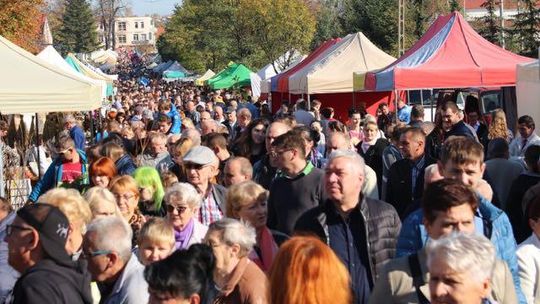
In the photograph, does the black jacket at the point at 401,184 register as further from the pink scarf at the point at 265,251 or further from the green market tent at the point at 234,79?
the green market tent at the point at 234,79

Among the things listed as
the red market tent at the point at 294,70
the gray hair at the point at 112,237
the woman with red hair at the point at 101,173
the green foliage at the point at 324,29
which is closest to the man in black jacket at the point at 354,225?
the gray hair at the point at 112,237

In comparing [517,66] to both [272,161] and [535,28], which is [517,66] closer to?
[272,161]

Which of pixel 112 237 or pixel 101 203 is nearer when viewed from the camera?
pixel 112 237

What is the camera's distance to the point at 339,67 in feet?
74.4

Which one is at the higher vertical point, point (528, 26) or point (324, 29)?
point (324, 29)

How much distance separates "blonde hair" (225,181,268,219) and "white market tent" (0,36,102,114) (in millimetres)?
3842

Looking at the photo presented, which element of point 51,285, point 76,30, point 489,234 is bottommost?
point 51,285

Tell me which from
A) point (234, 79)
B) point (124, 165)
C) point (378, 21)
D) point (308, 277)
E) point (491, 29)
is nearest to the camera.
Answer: point (308, 277)

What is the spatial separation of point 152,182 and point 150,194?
4.2 inches

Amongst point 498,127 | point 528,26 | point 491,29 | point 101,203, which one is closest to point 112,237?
point 101,203

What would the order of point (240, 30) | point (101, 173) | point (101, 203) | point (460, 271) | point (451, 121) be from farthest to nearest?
1. point (240, 30)
2. point (451, 121)
3. point (101, 173)
4. point (101, 203)
5. point (460, 271)

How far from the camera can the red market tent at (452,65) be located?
1552 centimetres

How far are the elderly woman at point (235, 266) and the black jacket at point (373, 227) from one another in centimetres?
50

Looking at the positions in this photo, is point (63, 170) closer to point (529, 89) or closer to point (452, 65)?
point (452, 65)
